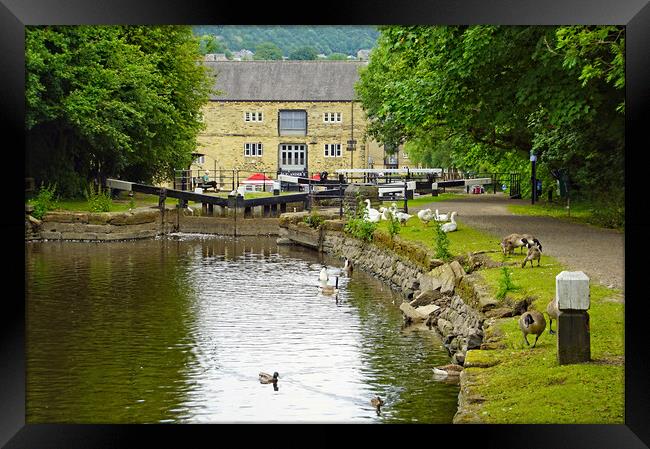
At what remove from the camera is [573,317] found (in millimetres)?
10805

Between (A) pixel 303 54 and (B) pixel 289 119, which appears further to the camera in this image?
(B) pixel 289 119

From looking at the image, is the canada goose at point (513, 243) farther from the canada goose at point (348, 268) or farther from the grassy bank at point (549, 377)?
the canada goose at point (348, 268)

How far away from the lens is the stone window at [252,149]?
7288cm

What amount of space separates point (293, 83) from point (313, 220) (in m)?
39.7

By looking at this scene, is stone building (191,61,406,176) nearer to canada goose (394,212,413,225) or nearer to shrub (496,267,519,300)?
canada goose (394,212,413,225)

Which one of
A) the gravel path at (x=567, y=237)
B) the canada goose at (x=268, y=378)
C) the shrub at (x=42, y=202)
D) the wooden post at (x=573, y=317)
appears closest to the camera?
the wooden post at (x=573, y=317)

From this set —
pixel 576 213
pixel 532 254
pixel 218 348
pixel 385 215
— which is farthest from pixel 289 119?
pixel 218 348
